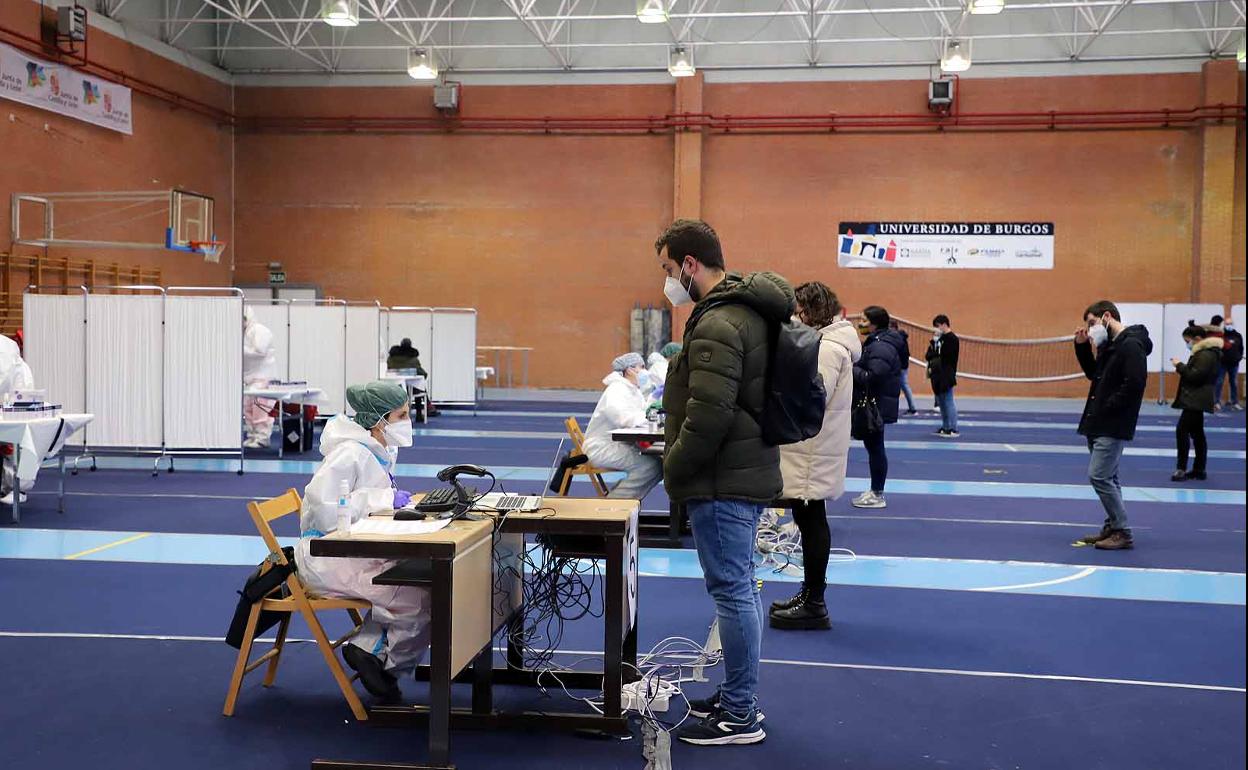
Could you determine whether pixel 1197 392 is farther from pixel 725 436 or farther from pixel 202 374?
pixel 202 374

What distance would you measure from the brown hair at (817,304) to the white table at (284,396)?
757 cm

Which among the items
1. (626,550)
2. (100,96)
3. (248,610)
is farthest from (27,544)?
(100,96)

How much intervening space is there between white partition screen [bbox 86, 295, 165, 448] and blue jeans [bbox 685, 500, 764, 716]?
8.90 meters

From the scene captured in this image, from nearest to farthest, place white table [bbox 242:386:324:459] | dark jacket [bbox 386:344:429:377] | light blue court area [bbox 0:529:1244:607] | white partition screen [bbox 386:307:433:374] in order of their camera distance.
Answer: light blue court area [bbox 0:529:1244:607] → white table [bbox 242:386:324:459] → dark jacket [bbox 386:344:429:377] → white partition screen [bbox 386:307:433:374]

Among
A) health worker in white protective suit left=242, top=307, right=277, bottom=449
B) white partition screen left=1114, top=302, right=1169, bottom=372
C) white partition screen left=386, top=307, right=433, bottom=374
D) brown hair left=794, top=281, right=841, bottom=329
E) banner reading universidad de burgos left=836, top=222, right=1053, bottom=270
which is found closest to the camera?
brown hair left=794, top=281, right=841, bottom=329

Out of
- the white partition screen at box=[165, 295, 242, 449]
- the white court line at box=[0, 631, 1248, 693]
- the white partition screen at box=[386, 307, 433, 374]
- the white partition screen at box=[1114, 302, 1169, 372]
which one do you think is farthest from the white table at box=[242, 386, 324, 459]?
the white partition screen at box=[1114, 302, 1169, 372]

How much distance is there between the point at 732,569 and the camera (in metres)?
4.11

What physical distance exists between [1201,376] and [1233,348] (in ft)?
32.1

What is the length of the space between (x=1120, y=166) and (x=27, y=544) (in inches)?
794

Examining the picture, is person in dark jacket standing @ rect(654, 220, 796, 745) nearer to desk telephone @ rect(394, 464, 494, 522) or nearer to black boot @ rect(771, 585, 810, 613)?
desk telephone @ rect(394, 464, 494, 522)

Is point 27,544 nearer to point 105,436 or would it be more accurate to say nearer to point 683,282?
point 105,436

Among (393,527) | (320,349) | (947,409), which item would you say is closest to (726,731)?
(393,527)

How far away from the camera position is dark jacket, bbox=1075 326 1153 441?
735cm

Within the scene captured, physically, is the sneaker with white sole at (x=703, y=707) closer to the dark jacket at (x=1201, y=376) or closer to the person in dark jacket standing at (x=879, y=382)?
the person in dark jacket standing at (x=879, y=382)
